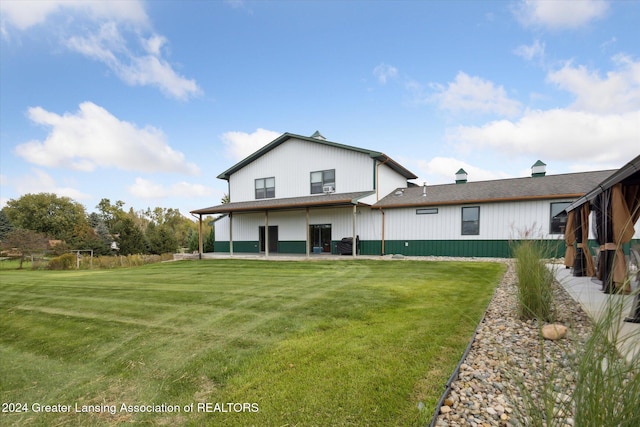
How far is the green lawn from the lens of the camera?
105 inches

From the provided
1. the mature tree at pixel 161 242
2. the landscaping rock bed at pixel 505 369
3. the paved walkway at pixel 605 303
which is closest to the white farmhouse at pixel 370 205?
the paved walkway at pixel 605 303

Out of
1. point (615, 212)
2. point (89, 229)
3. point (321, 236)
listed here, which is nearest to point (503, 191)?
point (615, 212)

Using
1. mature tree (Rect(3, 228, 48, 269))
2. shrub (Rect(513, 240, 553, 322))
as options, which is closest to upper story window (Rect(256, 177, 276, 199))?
mature tree (Rect(3, 228, 48, 269))

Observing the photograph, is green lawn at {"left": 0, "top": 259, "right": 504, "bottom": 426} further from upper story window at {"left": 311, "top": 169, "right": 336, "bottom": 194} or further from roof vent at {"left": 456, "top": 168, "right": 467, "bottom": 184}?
roof vent at {"left": 456, "top": 168, "right": 467, "bottom": 184}

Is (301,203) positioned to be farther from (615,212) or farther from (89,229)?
(89,229)

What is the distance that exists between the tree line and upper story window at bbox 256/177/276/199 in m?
5.99

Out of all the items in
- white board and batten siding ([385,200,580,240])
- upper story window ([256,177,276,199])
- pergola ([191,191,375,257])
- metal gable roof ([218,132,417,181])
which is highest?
metal gable roof ([218,132,417,181])

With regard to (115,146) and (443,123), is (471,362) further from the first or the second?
(115,146)

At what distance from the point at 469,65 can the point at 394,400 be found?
15.8 meters

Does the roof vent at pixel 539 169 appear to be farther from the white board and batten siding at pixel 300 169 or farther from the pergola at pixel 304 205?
the pergola at pixel 304 205

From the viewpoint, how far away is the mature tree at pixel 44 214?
149 feet

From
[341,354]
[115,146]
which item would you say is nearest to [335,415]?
[341,354]

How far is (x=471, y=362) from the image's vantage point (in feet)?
10.8

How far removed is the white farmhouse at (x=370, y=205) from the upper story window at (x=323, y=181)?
63 mm
